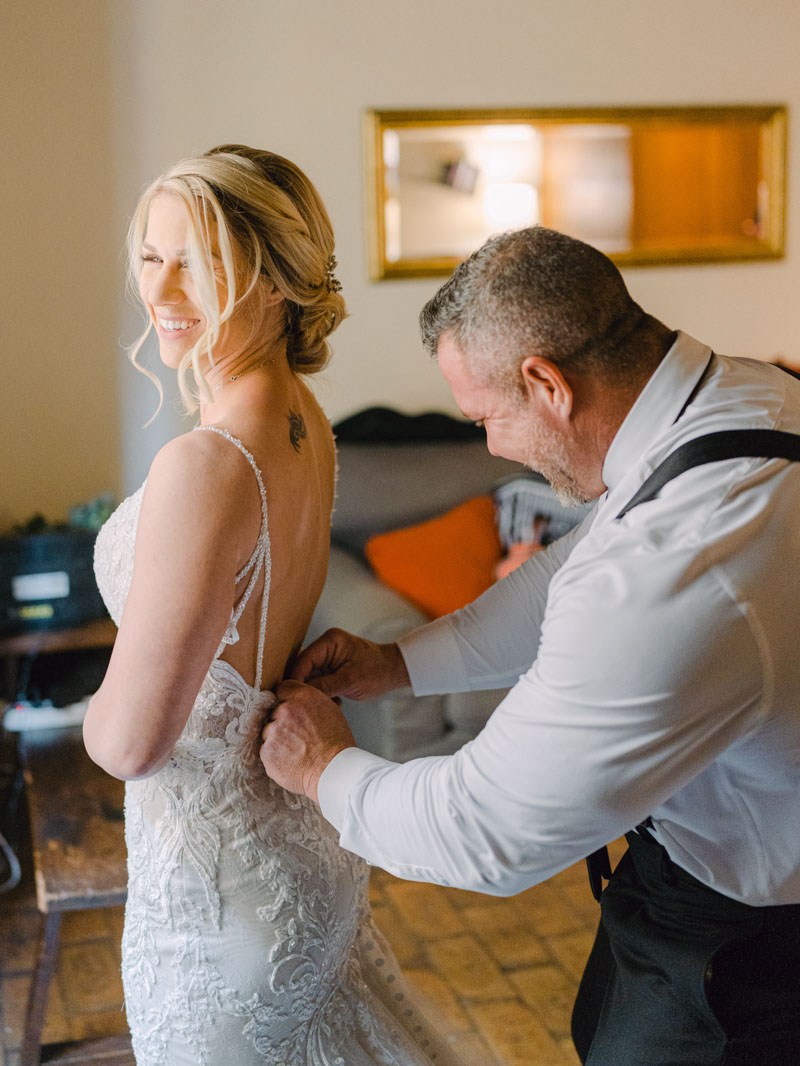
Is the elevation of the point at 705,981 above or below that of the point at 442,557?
above

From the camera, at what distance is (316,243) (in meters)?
1.48

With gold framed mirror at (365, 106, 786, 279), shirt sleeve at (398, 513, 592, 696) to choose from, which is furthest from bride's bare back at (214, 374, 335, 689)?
gold framed mirror at (365, 106, 786, 279)

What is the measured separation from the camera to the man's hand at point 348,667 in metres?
1.57

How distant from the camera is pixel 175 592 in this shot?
1188 mm

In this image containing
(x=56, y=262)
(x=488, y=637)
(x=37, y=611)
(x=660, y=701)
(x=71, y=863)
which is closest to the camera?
(x=660, y=701)

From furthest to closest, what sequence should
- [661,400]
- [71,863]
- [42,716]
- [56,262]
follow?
[56,262], [42,716], [71,863], [661,400]

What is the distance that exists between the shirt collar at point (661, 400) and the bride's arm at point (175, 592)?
1.47 feet

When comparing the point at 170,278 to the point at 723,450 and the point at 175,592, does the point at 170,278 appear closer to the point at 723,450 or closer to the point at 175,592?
the point at 175,592

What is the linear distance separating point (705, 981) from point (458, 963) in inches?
64.3

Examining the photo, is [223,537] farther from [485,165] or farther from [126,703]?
[485,165]

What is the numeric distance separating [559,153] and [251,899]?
3.56 metres

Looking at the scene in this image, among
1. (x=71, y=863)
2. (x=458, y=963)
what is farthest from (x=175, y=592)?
(x=458, y=963)

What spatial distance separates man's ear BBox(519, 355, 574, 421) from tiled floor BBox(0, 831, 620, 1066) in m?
1.65

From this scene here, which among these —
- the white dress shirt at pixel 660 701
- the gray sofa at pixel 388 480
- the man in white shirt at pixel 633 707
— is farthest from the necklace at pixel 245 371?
the gray sofa at pixel 388 480
